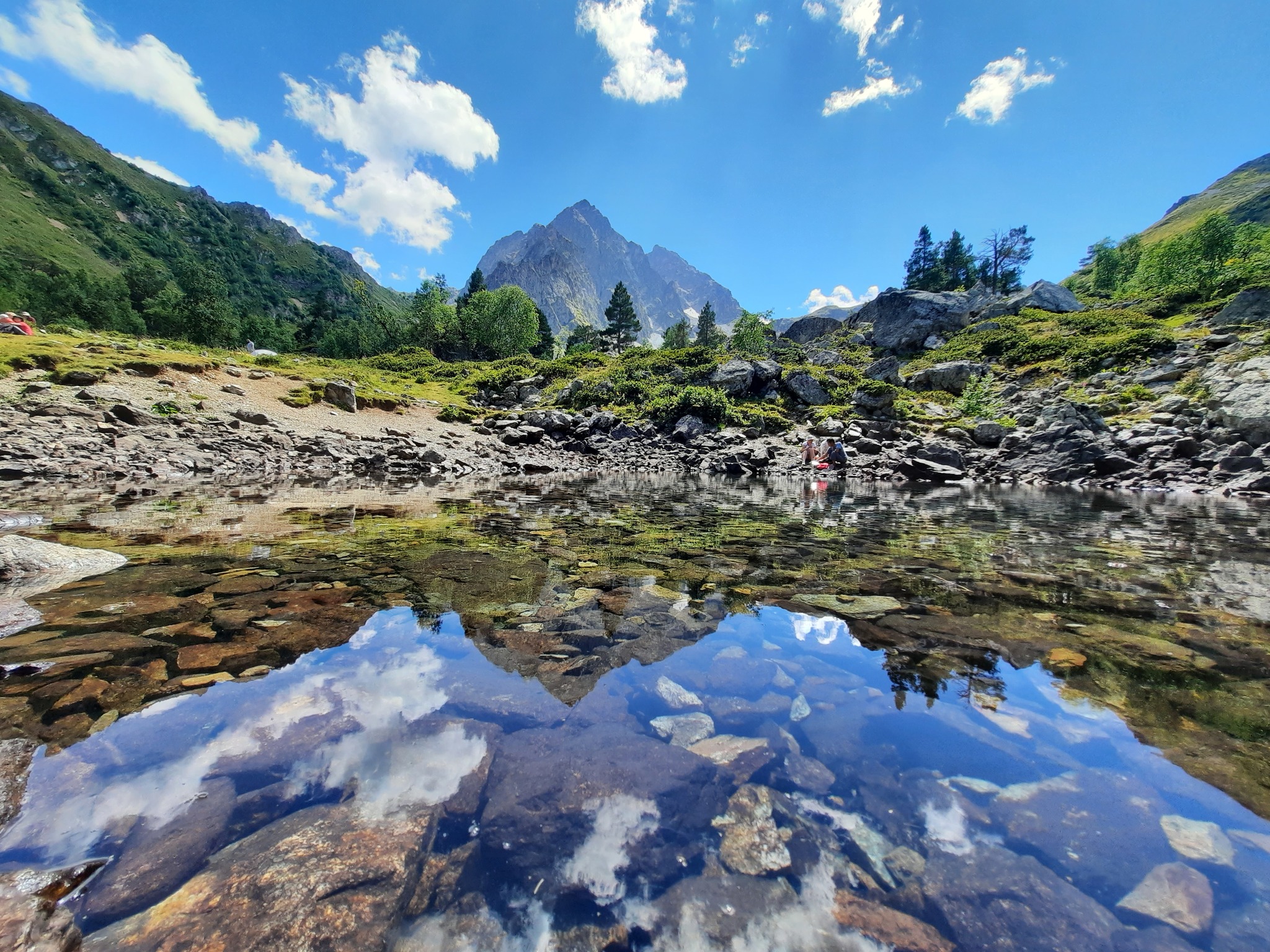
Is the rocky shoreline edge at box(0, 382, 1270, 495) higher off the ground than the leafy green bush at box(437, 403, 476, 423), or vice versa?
the leafy green bush at box(437, 403, 476, 423)

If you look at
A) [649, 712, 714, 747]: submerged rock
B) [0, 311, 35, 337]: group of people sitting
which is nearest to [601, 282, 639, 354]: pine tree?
[0, 311, 35, 337]: group of people sitting

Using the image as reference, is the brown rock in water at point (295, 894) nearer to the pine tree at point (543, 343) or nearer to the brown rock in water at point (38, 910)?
the brown rock in water at point (38, 910)

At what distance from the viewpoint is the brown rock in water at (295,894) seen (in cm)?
142

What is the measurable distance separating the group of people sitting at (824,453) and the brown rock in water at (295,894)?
28898 mm

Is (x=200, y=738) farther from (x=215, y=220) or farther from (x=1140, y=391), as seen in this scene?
(x=215, y=220)

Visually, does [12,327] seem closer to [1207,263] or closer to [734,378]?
[734,378]

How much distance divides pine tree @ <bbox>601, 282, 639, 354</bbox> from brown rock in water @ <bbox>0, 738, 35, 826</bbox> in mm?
81182

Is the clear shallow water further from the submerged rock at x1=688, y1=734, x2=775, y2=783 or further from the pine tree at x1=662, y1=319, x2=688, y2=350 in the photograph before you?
the pine tree at x1=662, y1=319, x2=688, y2=350

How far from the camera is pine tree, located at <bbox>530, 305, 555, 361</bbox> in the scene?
242ft

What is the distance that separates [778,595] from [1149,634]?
9.51ft

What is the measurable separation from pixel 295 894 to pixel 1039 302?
7435 cm

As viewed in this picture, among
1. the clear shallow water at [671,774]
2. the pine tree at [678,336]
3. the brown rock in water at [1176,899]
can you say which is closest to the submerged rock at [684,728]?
the clear shallow water at [671,774]

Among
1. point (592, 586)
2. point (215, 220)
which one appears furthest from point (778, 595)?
point (215, 220)

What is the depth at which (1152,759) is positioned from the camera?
2.38 metres
